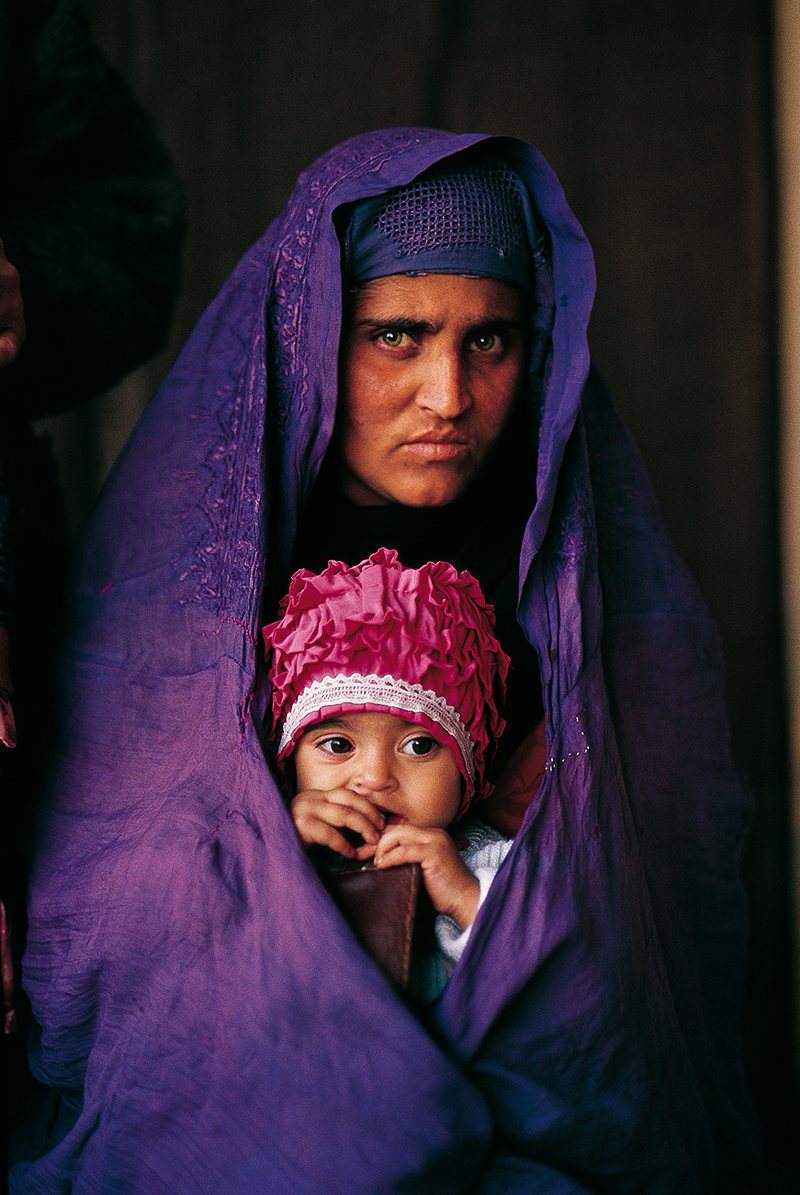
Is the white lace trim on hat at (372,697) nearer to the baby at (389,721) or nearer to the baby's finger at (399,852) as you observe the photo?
the baby at (389,721)

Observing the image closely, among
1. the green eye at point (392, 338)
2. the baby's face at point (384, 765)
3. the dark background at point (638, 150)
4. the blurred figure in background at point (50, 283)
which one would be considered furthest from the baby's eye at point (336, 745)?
the dark background at point (638, 150)

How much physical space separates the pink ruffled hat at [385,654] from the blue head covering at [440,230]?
36 cm

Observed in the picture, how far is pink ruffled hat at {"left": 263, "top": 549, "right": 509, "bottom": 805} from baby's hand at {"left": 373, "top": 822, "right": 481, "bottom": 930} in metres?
0.11

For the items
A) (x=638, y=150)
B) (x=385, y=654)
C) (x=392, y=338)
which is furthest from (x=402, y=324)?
(x=638, y=150)

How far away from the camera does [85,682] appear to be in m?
1.46

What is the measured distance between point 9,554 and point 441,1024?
2.27ft

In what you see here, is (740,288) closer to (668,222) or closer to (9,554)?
(668,222)

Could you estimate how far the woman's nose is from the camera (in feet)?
4.64

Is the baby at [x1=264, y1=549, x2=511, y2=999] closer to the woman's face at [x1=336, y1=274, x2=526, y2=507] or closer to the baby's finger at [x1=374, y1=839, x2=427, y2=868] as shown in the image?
the baby's finger at [x1=374, y1=839, x2=427, y2=868]

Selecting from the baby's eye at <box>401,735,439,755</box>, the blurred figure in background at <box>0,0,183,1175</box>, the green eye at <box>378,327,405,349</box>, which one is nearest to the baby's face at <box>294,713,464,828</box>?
the baby's eye at <box>401,735,439,755</box>

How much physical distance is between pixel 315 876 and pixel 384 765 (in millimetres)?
138

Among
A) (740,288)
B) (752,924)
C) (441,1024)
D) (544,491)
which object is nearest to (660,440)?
(740,288)

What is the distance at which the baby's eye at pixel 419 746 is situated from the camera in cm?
126

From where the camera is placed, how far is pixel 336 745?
1.27 meters
